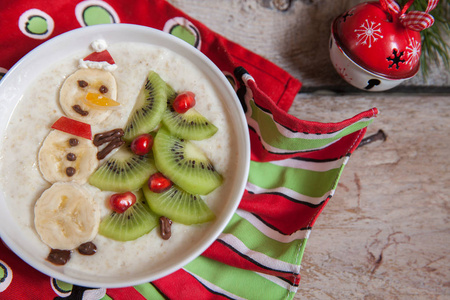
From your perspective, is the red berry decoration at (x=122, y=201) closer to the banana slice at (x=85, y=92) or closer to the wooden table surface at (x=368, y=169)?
the banana slice at (x=85, y=92)

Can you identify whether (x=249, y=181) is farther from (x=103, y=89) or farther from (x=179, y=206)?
(x=103, y=89)

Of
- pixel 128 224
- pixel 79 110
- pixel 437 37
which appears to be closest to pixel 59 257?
pixel 128 224

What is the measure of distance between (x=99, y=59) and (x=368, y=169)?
1055 millimetres

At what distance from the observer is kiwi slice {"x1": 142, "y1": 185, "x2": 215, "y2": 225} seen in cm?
118

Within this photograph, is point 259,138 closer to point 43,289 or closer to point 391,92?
point 391,92

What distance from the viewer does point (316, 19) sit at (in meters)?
1.51

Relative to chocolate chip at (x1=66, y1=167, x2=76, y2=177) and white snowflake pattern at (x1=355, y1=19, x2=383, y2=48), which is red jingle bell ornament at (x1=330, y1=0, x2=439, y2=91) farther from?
chocolate chip at (x1=66, y1=167, x2=76, y2=177)

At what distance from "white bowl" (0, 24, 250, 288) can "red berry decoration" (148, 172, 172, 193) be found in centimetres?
20

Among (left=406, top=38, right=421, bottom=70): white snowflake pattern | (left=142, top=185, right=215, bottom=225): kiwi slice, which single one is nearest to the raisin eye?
(left=142, top=185, right=215, bottom=225): kiwi slice

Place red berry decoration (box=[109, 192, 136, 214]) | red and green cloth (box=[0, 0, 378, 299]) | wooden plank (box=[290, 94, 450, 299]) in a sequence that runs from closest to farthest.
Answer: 1. red berry decoration (box=[109, 192, 136, 214])
2. red and green cloth (box=[0, 0, 378, 299])
3. wooden plank (box=[290, 94, 450, 299])

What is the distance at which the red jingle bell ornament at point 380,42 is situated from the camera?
1.25 meters

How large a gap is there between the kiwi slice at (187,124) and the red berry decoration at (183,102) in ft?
0.07

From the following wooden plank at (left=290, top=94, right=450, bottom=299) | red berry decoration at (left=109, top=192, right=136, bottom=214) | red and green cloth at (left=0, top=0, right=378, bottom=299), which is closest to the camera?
red berry decoration at (left=109, top=192, right=136, bottom=214)

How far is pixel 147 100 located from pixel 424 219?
1.12 metres
